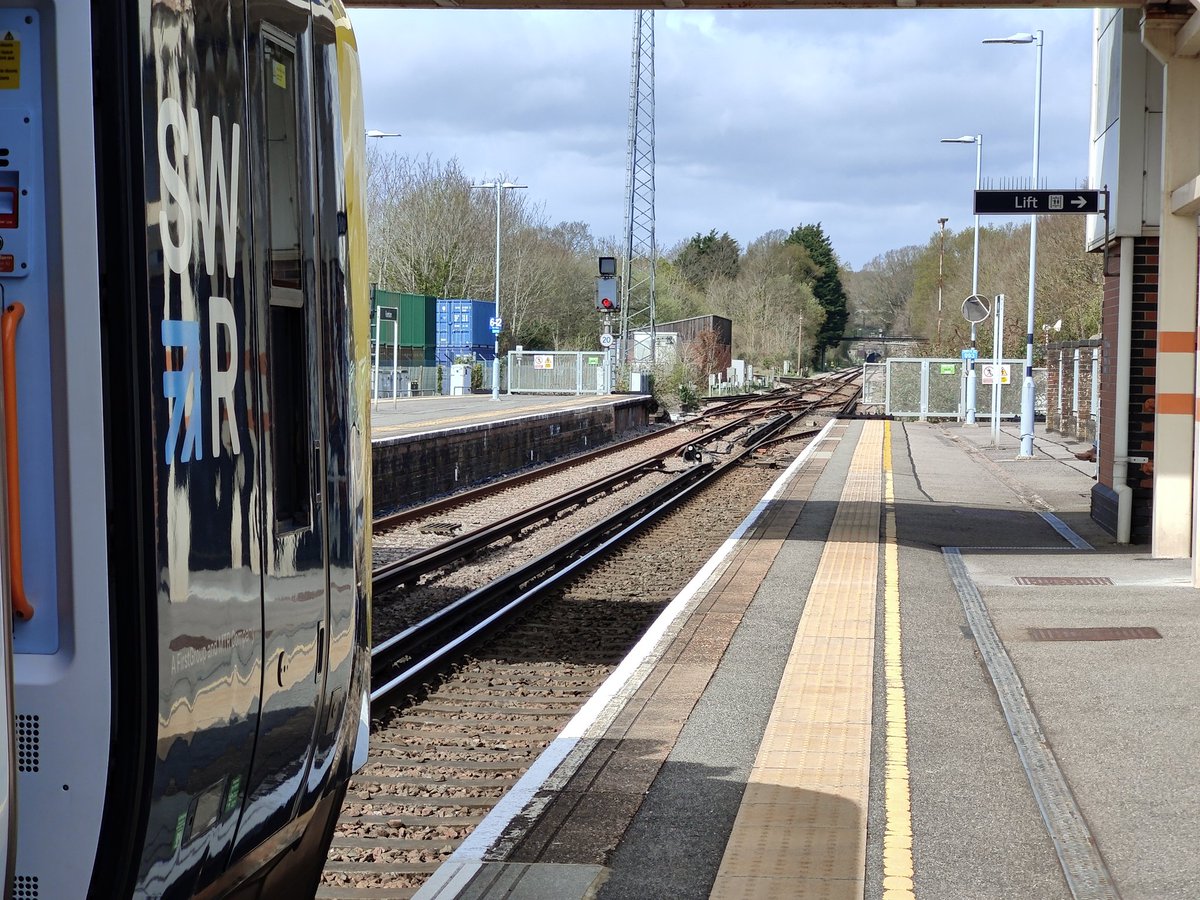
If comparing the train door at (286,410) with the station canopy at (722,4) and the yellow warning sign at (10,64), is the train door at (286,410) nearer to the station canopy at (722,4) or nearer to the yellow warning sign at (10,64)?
the yellow warning sign at (10,64)

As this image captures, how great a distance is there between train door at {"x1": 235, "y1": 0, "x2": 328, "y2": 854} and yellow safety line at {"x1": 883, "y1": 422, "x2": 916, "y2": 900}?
1.98 m

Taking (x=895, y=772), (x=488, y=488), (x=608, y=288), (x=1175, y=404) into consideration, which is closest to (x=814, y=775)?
(x=895, y=772)

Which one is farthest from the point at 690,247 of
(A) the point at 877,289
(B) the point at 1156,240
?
(B) the point at 1156,240

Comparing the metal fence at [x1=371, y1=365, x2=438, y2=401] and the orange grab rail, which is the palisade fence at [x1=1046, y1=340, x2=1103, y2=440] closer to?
the metal fence at [x1=371, y1=365, x2=438, y2=401]

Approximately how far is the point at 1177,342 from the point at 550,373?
41752 millimetres

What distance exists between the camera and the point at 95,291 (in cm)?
257

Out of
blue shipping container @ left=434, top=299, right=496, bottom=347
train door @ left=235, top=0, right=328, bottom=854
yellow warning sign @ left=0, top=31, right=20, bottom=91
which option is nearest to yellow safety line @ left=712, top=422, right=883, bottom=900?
train door @ left=235, top=0, right=328, bottom=854

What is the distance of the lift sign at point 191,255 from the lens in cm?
277

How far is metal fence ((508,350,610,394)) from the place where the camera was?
51.8 meters

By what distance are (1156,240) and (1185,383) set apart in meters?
1.94

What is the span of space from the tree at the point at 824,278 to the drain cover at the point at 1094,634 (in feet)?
391

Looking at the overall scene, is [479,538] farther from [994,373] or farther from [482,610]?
[994,373]

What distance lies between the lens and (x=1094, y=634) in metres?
8.65

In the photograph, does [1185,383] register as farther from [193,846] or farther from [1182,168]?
[193,846]
